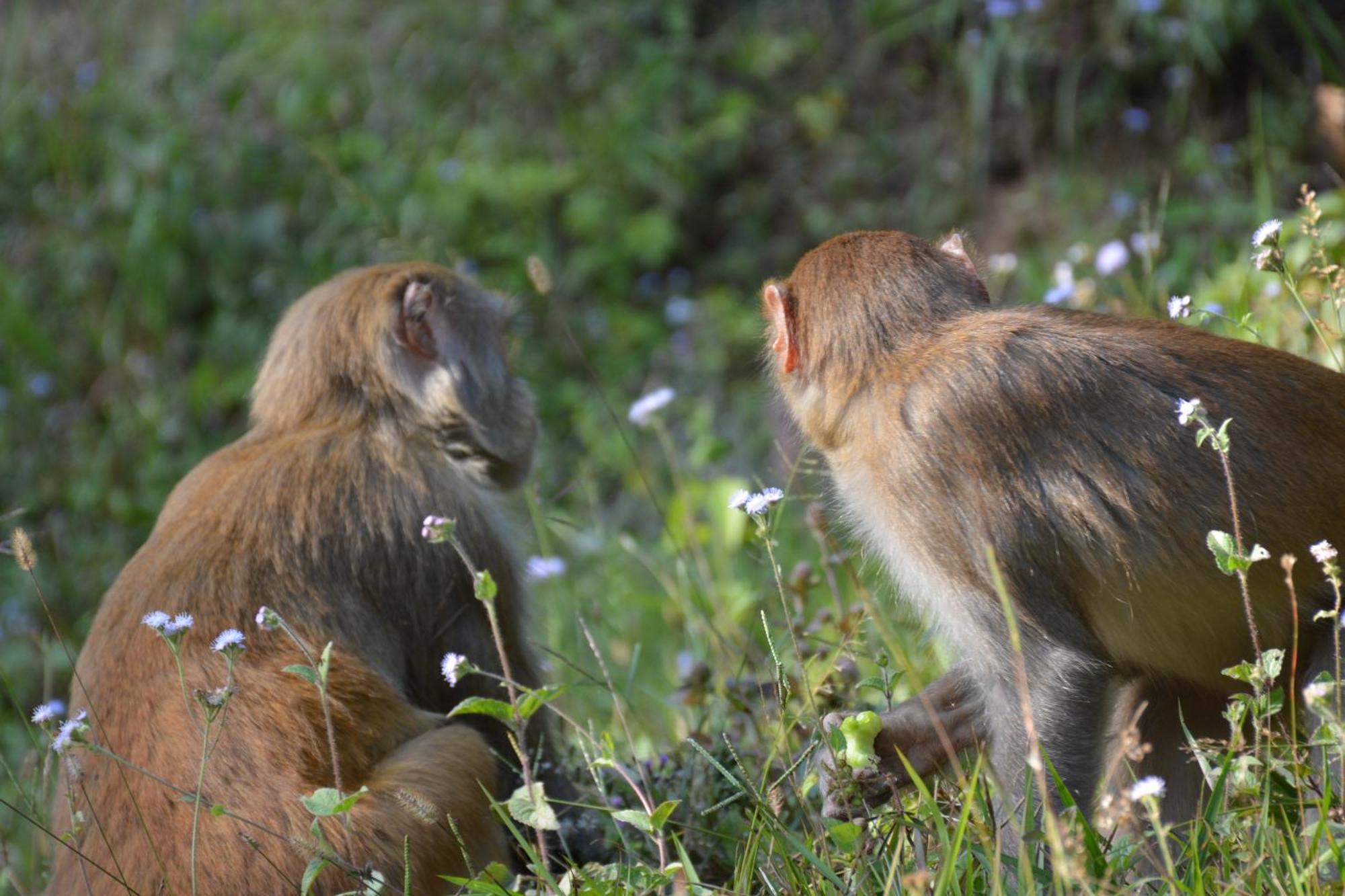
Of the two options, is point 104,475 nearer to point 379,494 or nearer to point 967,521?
point 379,494

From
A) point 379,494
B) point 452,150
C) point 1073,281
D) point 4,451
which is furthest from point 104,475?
point 1073,281

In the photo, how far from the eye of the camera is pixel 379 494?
399cm

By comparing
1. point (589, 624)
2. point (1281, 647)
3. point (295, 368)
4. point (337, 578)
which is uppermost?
point (295, 368)

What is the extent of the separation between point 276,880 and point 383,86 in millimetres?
7504

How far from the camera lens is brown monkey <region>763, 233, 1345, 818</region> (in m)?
3.06

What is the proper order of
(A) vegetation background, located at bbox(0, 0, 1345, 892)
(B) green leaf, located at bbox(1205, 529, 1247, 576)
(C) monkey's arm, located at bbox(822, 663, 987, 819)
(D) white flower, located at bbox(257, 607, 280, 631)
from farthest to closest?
(A) vegetation background, located at bbox(0, 0, 1345, 892) < (C) monkey's arm, located at bbox(822, 663, 987, 819) < (D) white flower, located at bbox(257, 607, 280, 631) < (B) green leaf, located at bbox(1205, 529, 1247, 576)

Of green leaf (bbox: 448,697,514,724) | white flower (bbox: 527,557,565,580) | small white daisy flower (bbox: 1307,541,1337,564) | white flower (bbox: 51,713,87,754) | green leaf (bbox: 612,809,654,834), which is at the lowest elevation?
white flower (bbox: 527,557,565,580)

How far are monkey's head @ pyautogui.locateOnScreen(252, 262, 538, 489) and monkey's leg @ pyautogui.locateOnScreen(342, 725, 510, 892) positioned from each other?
993mm

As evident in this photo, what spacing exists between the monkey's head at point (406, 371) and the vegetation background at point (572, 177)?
2.18 meters

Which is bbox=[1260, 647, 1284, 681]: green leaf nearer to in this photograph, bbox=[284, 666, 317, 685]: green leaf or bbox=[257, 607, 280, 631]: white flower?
bbox=[284, 666, 317, 685]: green leaf

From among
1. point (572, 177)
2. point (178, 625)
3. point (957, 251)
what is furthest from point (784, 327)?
point (572, 177)

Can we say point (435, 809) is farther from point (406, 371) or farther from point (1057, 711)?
point (406, 371)

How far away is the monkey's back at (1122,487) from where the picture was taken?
3076mm

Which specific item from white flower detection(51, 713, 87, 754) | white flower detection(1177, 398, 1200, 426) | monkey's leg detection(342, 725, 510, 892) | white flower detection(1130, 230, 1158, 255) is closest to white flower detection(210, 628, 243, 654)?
white flower detection(51, 713, 87, 754)
